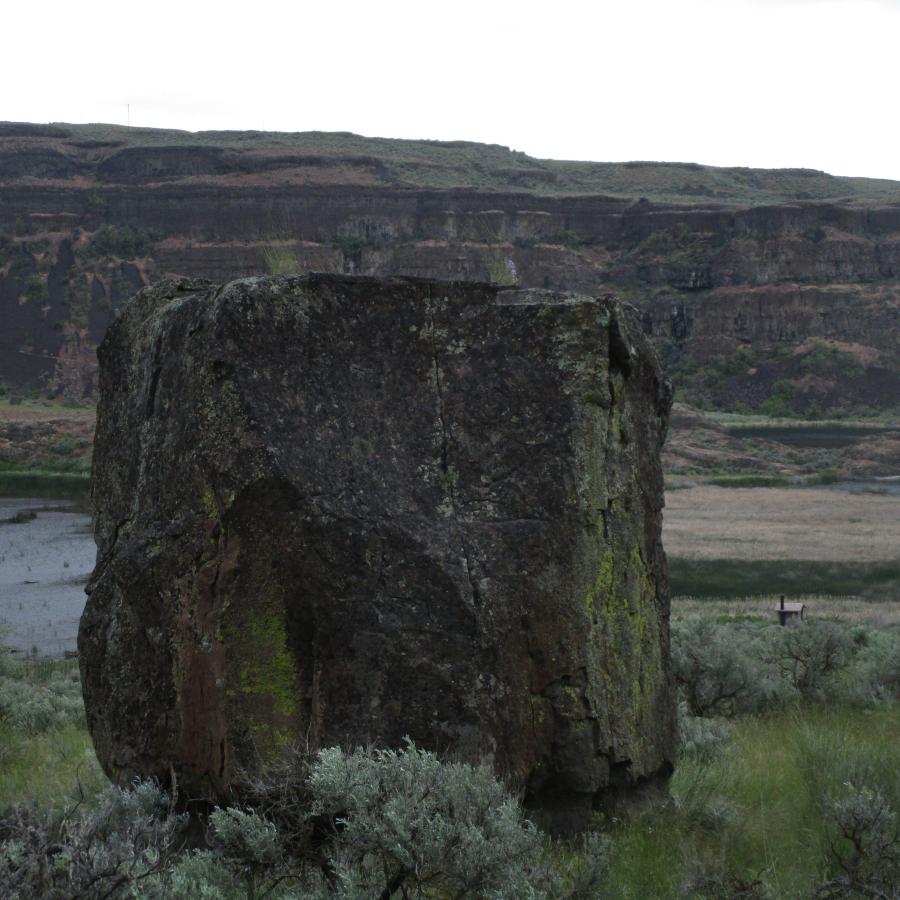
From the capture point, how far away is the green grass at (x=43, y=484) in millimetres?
44875

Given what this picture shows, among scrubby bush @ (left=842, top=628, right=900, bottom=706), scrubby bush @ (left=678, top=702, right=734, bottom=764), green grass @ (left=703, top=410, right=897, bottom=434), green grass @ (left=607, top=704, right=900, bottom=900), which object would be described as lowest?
green grass @ (left=703, top=410, right=897, bottom=434)

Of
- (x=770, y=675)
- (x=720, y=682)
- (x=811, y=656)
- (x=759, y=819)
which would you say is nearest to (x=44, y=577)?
(x=811, y=656)

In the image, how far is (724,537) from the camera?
32.4 m

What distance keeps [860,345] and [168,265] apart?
5153 cm

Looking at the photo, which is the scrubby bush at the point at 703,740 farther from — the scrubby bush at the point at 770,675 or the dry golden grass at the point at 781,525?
the dry golden grass at the point at 781,525

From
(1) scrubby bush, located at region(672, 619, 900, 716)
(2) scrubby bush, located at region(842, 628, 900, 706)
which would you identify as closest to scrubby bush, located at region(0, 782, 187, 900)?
(1) scrubby bush, located at region(672, 619, 900, 716)

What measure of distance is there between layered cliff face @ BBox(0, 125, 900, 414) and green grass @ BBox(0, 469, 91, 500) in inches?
1528

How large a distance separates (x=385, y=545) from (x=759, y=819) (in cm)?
190

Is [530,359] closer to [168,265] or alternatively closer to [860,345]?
[860,345]

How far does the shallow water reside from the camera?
62.0 ft

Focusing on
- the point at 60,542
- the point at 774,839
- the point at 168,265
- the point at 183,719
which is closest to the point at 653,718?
the point at 774,839

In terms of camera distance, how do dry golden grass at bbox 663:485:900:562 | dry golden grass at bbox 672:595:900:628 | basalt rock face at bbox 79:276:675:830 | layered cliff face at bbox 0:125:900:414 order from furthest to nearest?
layered cliff face at bbox 0:125:900:414, dry golden grass at bbox 663:485:900:562, dry golden grass at bbox 672:595:900:628, basalt rock face at bbox 79:276:675:830

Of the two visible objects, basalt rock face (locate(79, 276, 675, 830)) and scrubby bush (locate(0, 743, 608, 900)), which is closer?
scrubby bush (locate(0, 743, 608, 900))

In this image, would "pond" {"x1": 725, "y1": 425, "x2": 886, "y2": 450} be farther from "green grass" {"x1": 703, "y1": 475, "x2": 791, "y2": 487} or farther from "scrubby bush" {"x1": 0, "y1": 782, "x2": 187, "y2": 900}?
"scrubby bush" {"x1": 0, "y1": 782, "x2": 187, "y2": 900}
